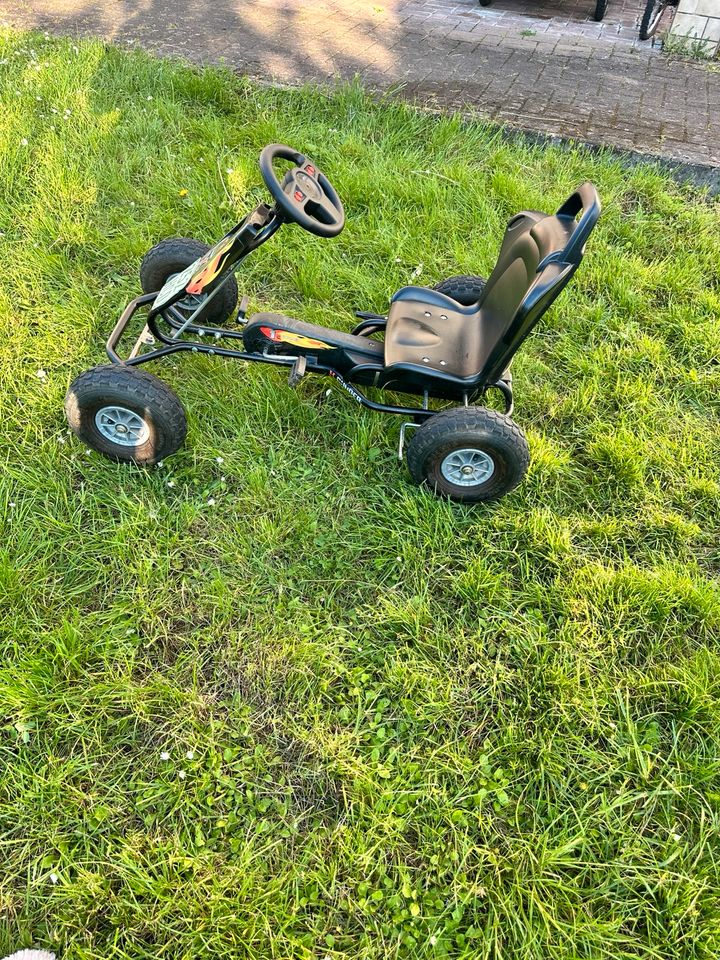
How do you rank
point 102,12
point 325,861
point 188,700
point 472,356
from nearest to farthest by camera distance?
point 325,861 < point 188,700 < point 472,356 < point 102,12

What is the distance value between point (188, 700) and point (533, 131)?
4.22 metres

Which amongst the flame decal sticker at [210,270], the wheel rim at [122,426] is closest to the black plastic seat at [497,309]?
the flame decal sticker at [210,270]

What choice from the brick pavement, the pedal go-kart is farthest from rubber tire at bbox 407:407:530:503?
the brick pavement

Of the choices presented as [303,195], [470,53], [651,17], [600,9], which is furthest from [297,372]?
[600,9]

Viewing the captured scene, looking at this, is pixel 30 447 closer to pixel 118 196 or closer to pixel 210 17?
pixel 118 196

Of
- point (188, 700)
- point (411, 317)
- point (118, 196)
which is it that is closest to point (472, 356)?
point (411, 317)

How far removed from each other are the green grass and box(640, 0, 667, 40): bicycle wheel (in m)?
3.29

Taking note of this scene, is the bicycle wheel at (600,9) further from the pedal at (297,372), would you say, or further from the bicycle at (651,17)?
the pedal at (297,372)

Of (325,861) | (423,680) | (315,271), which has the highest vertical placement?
(315,271)

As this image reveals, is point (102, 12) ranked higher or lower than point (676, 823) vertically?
higher

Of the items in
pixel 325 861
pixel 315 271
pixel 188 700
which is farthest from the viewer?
pixel 315 271

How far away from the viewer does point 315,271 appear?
3254 millimetres

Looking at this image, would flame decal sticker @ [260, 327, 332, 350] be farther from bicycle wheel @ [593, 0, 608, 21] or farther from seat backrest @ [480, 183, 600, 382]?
bicycle wheel @ [593, 0, 608, 21]

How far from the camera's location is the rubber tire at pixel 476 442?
2.19 metres
